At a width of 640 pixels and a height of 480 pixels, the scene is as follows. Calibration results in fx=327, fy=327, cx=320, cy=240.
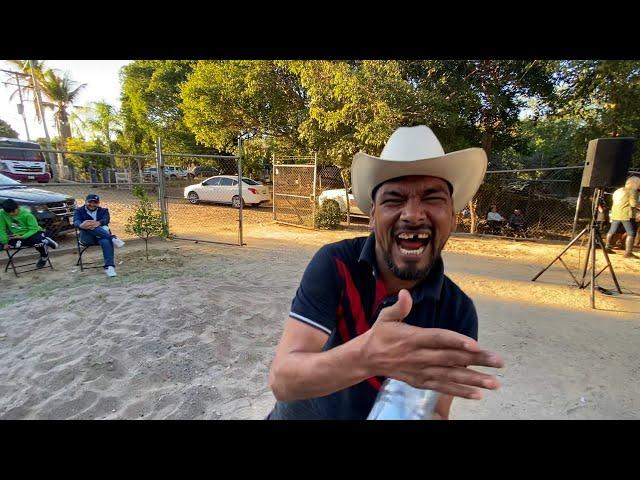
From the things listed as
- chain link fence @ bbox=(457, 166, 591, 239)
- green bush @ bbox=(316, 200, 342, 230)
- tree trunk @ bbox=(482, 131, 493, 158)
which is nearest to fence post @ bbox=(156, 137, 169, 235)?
green bush @ bbox=(316, 200, 342, 230)

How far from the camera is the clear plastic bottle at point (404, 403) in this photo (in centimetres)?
85

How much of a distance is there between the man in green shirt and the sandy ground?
1.85 ft

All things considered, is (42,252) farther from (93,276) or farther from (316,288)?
(316,288)

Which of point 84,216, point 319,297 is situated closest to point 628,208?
point 319,297

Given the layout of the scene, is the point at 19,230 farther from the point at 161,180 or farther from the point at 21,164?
the point at 21,164

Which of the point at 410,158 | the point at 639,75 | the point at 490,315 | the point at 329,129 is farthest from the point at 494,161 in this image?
the point at 410,158

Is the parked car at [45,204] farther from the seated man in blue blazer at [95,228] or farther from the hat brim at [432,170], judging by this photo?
the hat brim at [432,170]

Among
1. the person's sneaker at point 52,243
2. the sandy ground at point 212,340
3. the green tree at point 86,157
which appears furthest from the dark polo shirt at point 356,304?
the green tree at point 86,157

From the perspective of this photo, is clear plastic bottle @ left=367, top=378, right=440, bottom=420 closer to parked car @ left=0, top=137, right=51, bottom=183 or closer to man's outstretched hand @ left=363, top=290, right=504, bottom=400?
man's outstretched hand @ left=363, top=290, right=504, bottom=400

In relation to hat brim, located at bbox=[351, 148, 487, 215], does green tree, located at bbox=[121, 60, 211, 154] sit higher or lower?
higher

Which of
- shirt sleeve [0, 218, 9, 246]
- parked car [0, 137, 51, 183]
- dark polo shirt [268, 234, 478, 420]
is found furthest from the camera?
parked car [0, 137, 51, 183]

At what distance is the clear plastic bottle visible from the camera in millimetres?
853

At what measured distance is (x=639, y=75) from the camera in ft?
25.4

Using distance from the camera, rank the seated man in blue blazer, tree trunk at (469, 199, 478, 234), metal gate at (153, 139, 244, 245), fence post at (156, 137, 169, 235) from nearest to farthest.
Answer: the seated man in blue blazer < fence post at (156, 137, 169, 235) < metal gate at (153, 139, 244, 245) < tree trunk at (469, 199, 478, 234)
